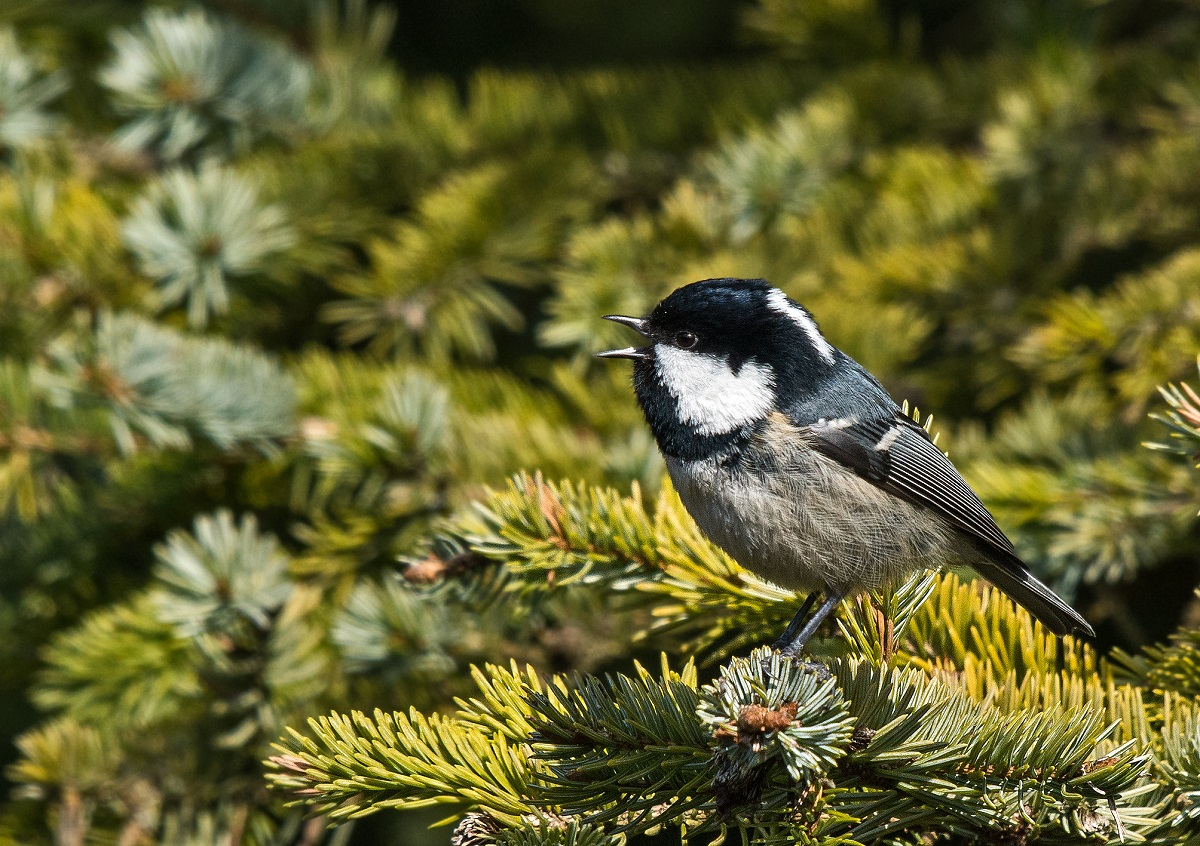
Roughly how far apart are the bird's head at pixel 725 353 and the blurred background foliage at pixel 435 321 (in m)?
0.31

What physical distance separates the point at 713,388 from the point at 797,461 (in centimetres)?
21

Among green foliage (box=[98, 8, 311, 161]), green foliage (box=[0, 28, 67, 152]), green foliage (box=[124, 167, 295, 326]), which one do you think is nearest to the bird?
green foliage (box=[124, 167, 295, 326])

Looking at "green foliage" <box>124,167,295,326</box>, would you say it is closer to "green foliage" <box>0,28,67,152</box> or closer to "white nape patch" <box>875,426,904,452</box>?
"green foliage" <box>0,28,67,152</box>

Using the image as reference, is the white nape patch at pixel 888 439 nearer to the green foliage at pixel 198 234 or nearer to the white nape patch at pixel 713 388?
the white nape patch at pixel 713 388

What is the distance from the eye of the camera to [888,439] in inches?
74.5

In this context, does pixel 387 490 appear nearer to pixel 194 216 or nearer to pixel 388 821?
pixel 194 216

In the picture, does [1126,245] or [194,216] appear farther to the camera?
[1126,245]

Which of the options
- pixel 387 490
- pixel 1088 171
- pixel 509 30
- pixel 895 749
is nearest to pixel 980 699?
pixel 895 749

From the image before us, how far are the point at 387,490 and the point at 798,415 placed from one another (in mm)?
887

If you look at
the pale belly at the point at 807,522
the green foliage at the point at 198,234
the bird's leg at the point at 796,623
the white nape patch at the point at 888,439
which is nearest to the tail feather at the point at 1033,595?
the pale belly at the point at 807,522

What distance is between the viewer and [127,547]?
2361mm

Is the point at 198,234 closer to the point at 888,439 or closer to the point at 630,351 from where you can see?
the point at 630,351

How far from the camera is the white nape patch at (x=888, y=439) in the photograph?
1877 millimetres

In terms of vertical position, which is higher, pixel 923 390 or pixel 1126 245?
pixel 1126 245
